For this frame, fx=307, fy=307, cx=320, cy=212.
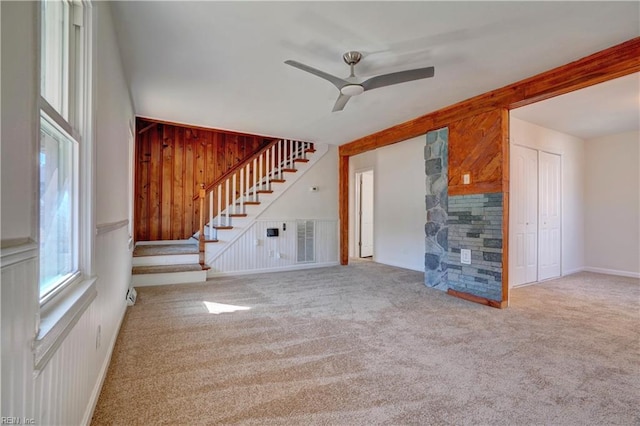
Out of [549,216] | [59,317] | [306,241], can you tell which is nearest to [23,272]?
[59,317]

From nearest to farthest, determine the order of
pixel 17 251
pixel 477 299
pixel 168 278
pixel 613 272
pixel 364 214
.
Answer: pixel 17 251, pixel 477 299, pixel 168 278, pixel 613 272, pixel 364 214

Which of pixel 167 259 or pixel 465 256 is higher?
pixel 465 256

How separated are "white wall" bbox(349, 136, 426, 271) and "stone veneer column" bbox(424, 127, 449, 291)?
3.73ft

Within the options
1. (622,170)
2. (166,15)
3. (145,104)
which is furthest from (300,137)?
(622,170)

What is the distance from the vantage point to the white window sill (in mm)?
1001

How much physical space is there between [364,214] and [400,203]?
5.70 feet

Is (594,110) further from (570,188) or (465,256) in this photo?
Result: (465,256)

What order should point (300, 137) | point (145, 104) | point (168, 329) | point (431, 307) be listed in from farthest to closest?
point (300, 137), point (145, 104), point (431, 307), point (168, 329)

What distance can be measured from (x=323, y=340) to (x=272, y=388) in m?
0.80

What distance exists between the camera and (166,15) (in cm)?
223

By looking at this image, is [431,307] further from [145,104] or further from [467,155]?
[145,104]

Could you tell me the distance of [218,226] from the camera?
542 cm

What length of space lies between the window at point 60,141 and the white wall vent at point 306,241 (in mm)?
4616

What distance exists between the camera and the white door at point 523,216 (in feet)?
15.1
